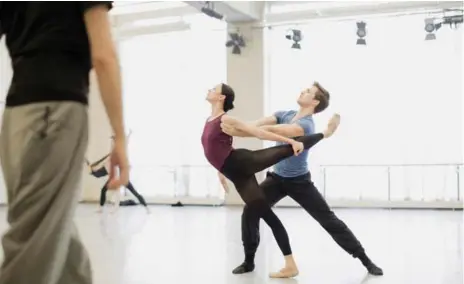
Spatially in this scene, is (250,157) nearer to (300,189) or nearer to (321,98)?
(300,189)

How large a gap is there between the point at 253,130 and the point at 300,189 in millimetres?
506

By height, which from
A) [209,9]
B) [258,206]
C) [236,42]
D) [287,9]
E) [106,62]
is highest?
[287,9]

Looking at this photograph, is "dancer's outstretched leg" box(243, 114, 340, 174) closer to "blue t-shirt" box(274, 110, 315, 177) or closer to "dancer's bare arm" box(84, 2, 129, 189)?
"blue t-shirt" box(274, 110, 315, 177)

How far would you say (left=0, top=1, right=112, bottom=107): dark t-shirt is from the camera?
1.32 m

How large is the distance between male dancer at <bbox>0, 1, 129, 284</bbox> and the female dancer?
92.1 inches

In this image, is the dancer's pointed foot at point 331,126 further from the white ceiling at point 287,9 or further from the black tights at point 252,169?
the white ceiling at point 287,9

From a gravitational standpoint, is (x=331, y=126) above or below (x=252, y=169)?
above

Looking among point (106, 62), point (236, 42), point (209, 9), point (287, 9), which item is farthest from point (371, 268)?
point (287, 9)

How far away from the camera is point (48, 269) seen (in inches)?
53.1

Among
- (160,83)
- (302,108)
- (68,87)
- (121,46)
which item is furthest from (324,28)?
(68,87)

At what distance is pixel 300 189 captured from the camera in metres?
3.86

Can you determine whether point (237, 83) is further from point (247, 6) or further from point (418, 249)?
point (418, 249)

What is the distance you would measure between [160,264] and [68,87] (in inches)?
121

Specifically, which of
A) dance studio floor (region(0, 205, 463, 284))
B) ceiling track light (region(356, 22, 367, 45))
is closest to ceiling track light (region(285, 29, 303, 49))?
ceiling track light (region(356, 22, 367, 45))
